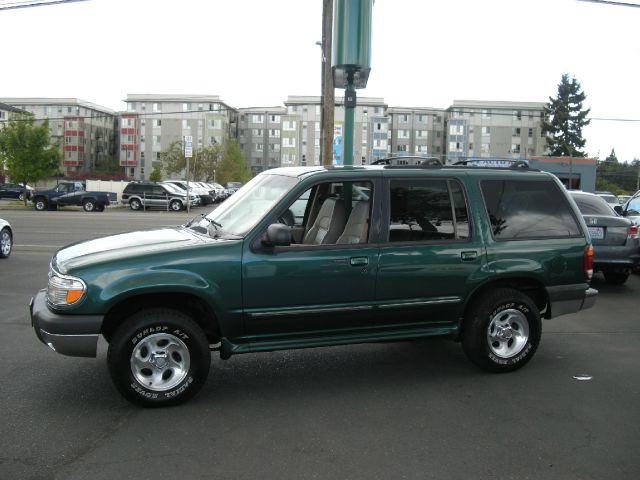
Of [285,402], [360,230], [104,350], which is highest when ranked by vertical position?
[360,230]

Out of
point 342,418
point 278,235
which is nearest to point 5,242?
point 278,235

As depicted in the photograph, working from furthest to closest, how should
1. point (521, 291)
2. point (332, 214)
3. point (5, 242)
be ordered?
point (5, 242) → point (521, 291) → point (332, 214)

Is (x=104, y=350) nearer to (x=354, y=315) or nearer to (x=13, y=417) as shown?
(x=13, y=417)

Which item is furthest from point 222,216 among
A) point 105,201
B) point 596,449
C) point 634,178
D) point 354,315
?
point 634,178

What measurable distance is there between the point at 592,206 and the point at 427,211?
6476 millimetres

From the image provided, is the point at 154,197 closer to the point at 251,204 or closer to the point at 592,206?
the point at 592,206

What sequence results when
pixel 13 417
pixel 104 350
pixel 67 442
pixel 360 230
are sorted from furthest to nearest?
1. pixel 360 230
2. pixel 104 350
3. pixel 13 417
4. pixel 67 442

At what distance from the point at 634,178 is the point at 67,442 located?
109 metres

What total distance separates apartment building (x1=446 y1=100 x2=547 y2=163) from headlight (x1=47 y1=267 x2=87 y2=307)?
95.6m

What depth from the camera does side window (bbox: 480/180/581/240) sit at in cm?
566

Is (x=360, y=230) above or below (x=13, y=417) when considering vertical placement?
above

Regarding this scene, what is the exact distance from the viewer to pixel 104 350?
16.1 ft

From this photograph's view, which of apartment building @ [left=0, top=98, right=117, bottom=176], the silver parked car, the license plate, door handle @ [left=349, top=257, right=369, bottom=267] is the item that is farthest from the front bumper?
apartment building @ [left=0, top=98, right=117, bottom=176]

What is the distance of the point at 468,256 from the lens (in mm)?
5426
